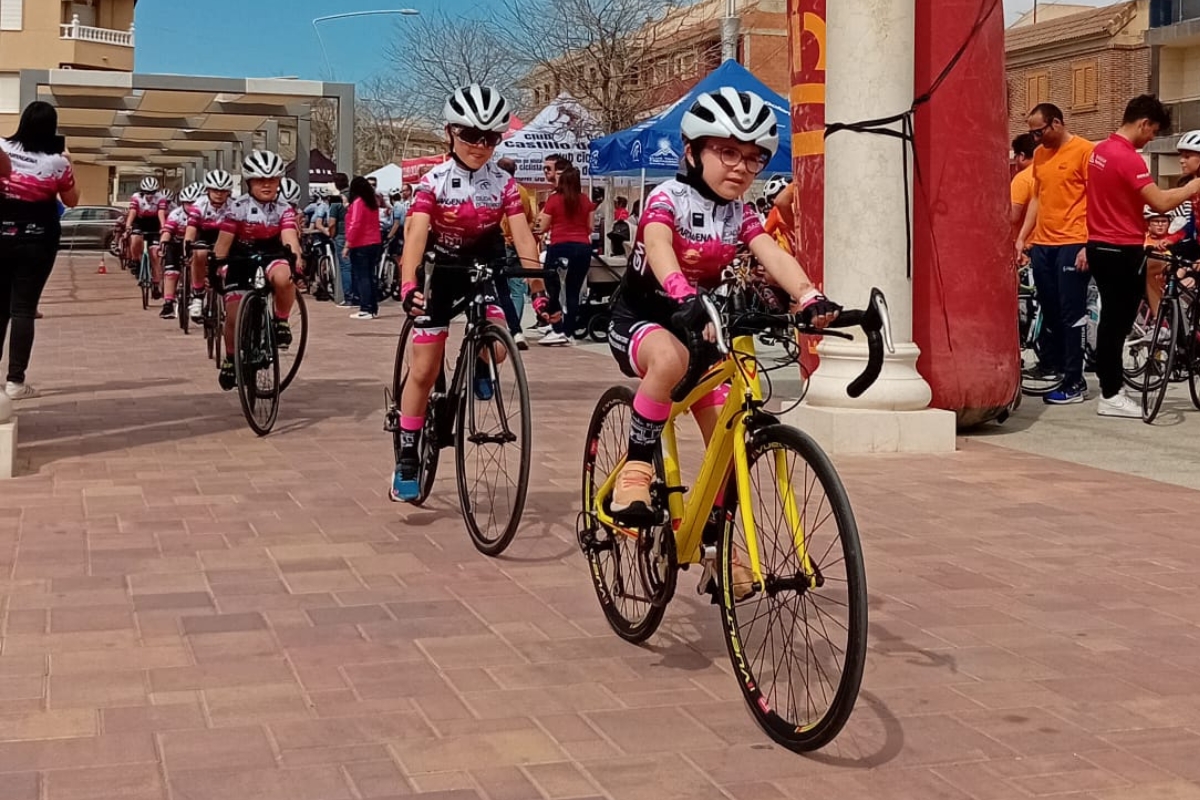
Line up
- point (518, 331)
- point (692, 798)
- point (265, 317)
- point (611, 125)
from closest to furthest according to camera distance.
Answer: point (692, 798) < point (265, 317) < point (518, 331) < point (611, 125)

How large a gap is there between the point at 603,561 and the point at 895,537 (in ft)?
6.48

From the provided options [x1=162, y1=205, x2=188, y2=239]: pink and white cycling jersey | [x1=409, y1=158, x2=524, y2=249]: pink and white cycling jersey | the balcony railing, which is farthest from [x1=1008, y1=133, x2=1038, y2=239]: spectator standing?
the balcony railing

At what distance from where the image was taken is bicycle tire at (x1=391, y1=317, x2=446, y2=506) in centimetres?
709

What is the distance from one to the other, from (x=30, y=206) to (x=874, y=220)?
5531 millimetres

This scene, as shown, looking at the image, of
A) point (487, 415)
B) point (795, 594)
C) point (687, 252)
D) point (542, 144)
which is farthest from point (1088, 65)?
point (795, 594)

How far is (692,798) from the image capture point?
3762 mm

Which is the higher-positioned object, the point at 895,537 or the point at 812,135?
the point at 812,135

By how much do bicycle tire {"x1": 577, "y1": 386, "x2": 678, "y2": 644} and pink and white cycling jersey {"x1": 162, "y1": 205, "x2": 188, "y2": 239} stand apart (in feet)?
44.9

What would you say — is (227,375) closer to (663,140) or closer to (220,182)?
(220,182)

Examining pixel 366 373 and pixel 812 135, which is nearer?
pixel 812 135

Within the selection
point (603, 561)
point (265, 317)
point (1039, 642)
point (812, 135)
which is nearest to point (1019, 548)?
point (1039, 642)

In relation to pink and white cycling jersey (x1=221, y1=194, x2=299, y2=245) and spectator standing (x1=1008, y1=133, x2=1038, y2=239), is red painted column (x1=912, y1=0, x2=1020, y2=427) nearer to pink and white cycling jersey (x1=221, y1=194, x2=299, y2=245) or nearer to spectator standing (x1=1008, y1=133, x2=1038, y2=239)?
spectator standing (x1=1008, y1=133, x2=1038, y2=239)

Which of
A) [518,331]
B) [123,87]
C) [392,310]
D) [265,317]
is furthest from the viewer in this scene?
[123,87]

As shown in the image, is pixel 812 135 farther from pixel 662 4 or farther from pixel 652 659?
pixel 662 4
